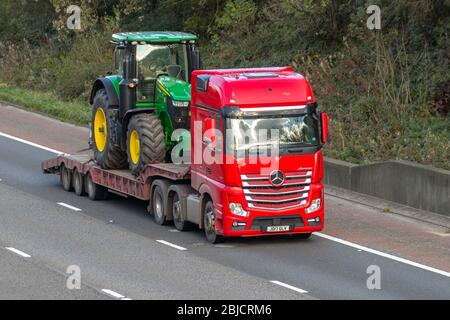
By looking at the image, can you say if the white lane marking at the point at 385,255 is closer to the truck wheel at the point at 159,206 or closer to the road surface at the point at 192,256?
the road surface at the point at 192,256

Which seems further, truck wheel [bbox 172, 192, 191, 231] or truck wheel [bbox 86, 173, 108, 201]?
truck wheel [bbox 86, 173, 108, 201]

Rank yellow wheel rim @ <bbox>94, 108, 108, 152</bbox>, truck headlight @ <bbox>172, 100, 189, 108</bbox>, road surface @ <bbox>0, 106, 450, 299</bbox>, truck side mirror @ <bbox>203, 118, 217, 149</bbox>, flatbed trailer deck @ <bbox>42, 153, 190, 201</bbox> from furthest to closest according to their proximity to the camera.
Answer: yellow wheel rim @ <bbox>94, 108, 108, 152</bbox> → truck headlight @ <bbox>172, 100, 189, 108</bbox> → flatbed trailer deck @ <bbox>42, 153, 190, 201</bbox> → truck side mirror @ <bbox>203, 118, 217, 149</bbox> → road surface @ <bbox>0, 106, 450, 299</bbox>

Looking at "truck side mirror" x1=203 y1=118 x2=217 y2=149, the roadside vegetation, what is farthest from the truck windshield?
the roadside vegetation

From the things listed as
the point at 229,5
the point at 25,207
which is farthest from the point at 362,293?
the point at 229,5

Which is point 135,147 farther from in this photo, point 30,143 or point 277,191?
point 30,143

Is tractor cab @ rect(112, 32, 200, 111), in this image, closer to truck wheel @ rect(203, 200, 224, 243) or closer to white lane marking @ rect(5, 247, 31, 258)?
truck wheel @ rect(203, 200, 224, 243)

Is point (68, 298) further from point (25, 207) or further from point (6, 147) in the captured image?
point (6, 147)

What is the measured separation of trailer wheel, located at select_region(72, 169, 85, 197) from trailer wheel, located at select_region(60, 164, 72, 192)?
0.31 m

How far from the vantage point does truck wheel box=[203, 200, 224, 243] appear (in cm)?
2375

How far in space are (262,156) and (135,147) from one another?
4.01m

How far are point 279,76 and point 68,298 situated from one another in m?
6.69

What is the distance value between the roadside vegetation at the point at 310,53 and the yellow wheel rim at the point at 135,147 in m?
5.69

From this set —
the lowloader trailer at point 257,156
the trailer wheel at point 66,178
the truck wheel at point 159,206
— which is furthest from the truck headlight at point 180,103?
the trailer wheel at point 66,178

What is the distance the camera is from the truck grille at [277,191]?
23328 millimetres
